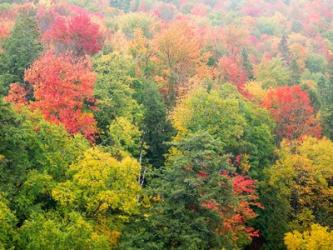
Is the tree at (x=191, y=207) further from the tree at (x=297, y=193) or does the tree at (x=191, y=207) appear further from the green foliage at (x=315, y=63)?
the green foliage at (x=315, y=63)

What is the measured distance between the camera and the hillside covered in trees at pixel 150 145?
32125 millimetres

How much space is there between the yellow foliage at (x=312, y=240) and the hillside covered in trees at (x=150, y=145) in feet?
0.49

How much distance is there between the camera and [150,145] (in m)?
51.1

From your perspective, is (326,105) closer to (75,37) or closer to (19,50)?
(75,37)

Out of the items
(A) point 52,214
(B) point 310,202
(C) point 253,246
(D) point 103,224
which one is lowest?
(C) point 253,246

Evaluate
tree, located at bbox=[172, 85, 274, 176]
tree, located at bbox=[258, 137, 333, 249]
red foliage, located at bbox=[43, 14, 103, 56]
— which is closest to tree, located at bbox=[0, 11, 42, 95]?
red foliage, located at bbox=[43, 14, 103, 56]

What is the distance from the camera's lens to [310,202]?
48469 millimetres

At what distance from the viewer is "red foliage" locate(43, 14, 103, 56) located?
202ft

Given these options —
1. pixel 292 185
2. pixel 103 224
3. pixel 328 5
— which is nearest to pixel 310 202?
pixel 292 185

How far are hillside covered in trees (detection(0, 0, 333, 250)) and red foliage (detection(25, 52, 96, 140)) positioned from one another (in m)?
0.14

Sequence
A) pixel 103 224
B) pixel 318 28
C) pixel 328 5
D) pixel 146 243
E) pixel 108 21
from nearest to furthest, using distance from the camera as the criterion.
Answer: pixel 146 243 → pixel 103 224 → pixel 108 21 → pixel 318 28 → pixel 328 5

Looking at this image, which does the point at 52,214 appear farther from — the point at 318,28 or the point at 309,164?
the point at 318,28

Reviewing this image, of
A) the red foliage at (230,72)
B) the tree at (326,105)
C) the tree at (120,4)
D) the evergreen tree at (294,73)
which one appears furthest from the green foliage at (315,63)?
the tree at (120,4)

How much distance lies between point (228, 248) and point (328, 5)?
132458 millimetres
